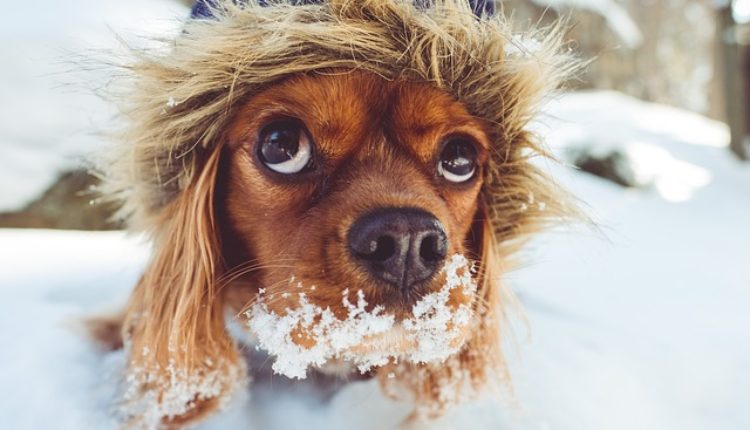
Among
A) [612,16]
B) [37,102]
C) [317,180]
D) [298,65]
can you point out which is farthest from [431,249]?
[612,16]

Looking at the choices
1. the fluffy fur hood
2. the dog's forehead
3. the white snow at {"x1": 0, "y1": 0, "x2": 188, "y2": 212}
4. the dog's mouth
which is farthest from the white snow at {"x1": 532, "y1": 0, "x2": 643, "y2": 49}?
the dog's mouth

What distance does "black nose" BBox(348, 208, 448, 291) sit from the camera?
3.70 feet

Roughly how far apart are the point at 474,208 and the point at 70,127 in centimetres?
288

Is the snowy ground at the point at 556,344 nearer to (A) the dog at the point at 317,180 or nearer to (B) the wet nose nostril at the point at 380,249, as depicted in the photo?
(A) the dog at the point at 317,180

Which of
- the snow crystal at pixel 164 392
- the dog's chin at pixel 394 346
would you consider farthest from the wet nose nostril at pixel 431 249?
the snow crystal at pixel 164 392

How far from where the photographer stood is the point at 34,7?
4109 mm

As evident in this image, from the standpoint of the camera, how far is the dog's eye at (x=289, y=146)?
130 cm

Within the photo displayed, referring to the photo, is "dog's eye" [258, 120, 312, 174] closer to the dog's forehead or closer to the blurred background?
the dog's forehead

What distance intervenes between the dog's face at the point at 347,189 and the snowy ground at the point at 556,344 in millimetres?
407

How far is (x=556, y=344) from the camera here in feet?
6.49

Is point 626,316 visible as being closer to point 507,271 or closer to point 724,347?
point 724,347

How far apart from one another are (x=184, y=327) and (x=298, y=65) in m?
0.70

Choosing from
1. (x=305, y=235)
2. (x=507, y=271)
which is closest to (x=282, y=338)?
(x=305, y=235)

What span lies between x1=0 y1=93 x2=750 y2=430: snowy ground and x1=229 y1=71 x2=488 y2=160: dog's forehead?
16.4 inches
